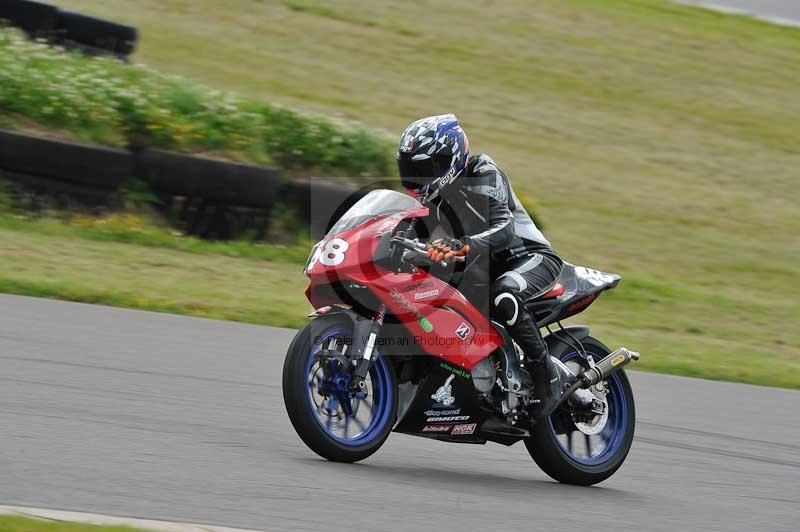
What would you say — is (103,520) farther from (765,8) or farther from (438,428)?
(765,8)

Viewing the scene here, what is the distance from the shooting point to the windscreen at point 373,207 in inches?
228

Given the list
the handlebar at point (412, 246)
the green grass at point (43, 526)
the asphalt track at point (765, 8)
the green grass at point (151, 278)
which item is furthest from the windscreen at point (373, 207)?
the asphalt track at point (765, 8)

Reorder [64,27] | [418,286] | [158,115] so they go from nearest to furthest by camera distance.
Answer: [418,286]
[158,115]
[64,27]

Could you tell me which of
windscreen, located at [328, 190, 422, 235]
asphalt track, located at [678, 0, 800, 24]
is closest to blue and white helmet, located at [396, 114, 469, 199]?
windscreen, located at [328, 190, 422, 235]

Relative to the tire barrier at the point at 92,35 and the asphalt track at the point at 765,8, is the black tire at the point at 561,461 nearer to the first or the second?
the tire barrier at the point at 92,35

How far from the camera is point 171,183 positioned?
11.7m

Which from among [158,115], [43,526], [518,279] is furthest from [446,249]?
[158,115]

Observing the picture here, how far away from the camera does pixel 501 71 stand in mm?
19484

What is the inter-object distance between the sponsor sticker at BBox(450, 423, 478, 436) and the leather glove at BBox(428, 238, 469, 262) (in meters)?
0.91

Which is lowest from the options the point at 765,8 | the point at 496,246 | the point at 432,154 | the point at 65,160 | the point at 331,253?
the point at 65,160

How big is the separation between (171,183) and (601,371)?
6246 mm

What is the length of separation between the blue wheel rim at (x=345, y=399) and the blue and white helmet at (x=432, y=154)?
0.82 metres

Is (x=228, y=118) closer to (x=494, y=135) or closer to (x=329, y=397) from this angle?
(x=494, y=135)

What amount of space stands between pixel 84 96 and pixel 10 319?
14.0ft
